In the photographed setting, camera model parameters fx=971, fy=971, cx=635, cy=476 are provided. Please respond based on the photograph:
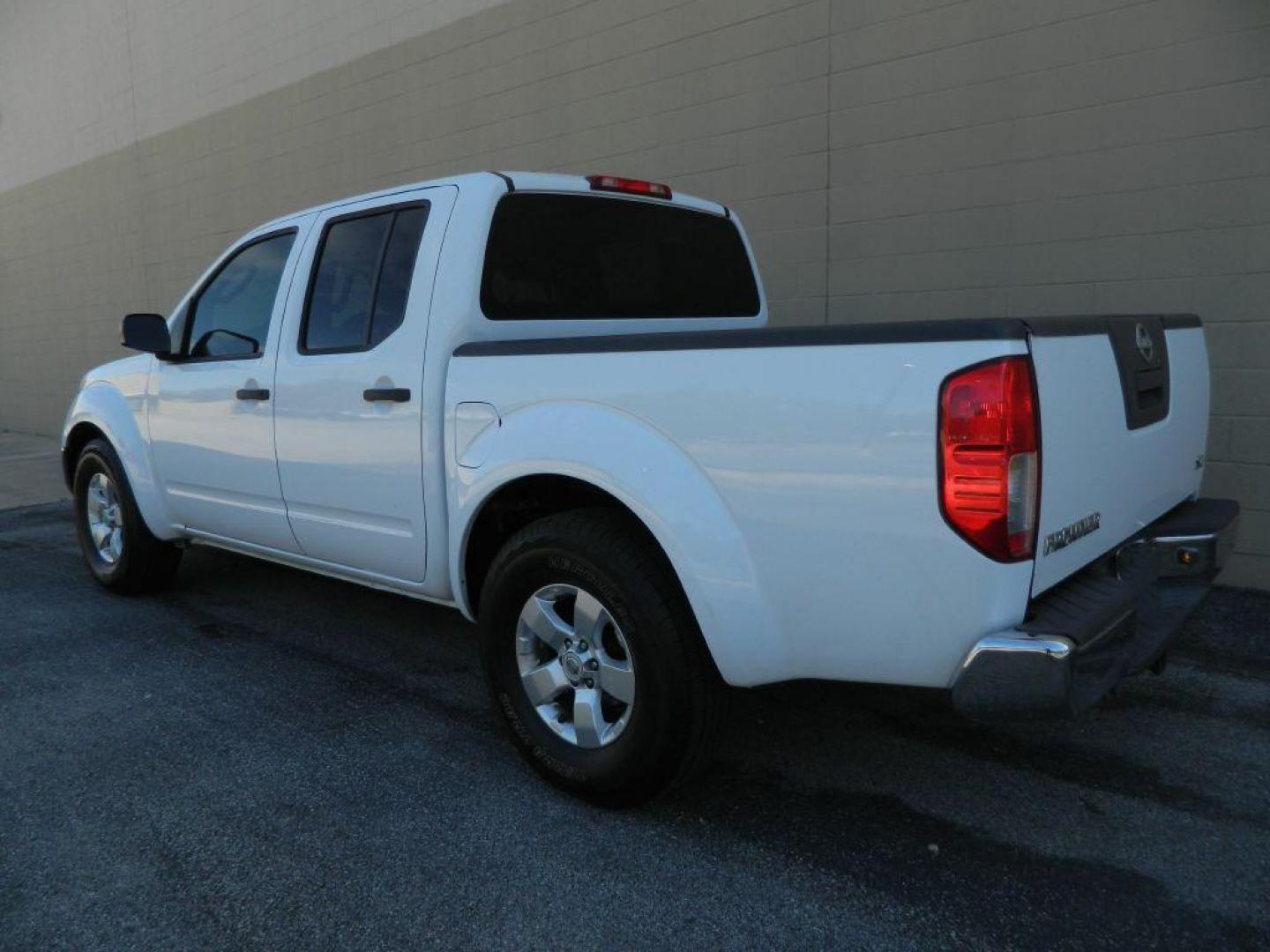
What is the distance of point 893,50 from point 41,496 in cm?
844

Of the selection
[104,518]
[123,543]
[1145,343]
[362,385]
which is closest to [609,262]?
[362,385]

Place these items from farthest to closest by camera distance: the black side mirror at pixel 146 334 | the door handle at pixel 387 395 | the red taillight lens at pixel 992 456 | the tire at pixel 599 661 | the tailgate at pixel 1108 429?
the black side mirror at pixel 146 334 → the door handle at pixel 387 395 → the tire at pixel 599 661 → the tailgate at pixel 1108 429 → the red taillight lens at pixel 992 456

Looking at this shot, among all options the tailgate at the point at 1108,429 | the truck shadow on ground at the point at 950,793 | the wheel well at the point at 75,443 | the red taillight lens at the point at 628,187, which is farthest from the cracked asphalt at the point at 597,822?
the red taillight lens at the point at 628,187

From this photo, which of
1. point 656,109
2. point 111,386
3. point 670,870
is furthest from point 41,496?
point 670,870

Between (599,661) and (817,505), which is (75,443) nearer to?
(599,661)

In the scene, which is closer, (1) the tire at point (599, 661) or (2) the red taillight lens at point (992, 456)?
(2) the red taillight lens at point (992, 456)

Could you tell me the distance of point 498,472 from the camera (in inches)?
120

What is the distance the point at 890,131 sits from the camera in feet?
19.3

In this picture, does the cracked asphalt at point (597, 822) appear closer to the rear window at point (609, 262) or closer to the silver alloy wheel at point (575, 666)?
the silver alloy wheel at point (575, 666)

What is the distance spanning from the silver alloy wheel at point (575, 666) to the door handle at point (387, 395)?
2.89ft

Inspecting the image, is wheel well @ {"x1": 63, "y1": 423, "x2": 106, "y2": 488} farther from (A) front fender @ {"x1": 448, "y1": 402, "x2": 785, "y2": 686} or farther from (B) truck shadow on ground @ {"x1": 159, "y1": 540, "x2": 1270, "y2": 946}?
(A) front fender @ {"x1": 448, "y1": 402, "x2": 785, "y2": 686}

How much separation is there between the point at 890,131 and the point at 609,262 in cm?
289

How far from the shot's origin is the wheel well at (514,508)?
3.10 m

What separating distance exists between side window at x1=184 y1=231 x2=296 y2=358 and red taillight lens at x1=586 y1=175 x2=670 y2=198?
1356 millimetres
